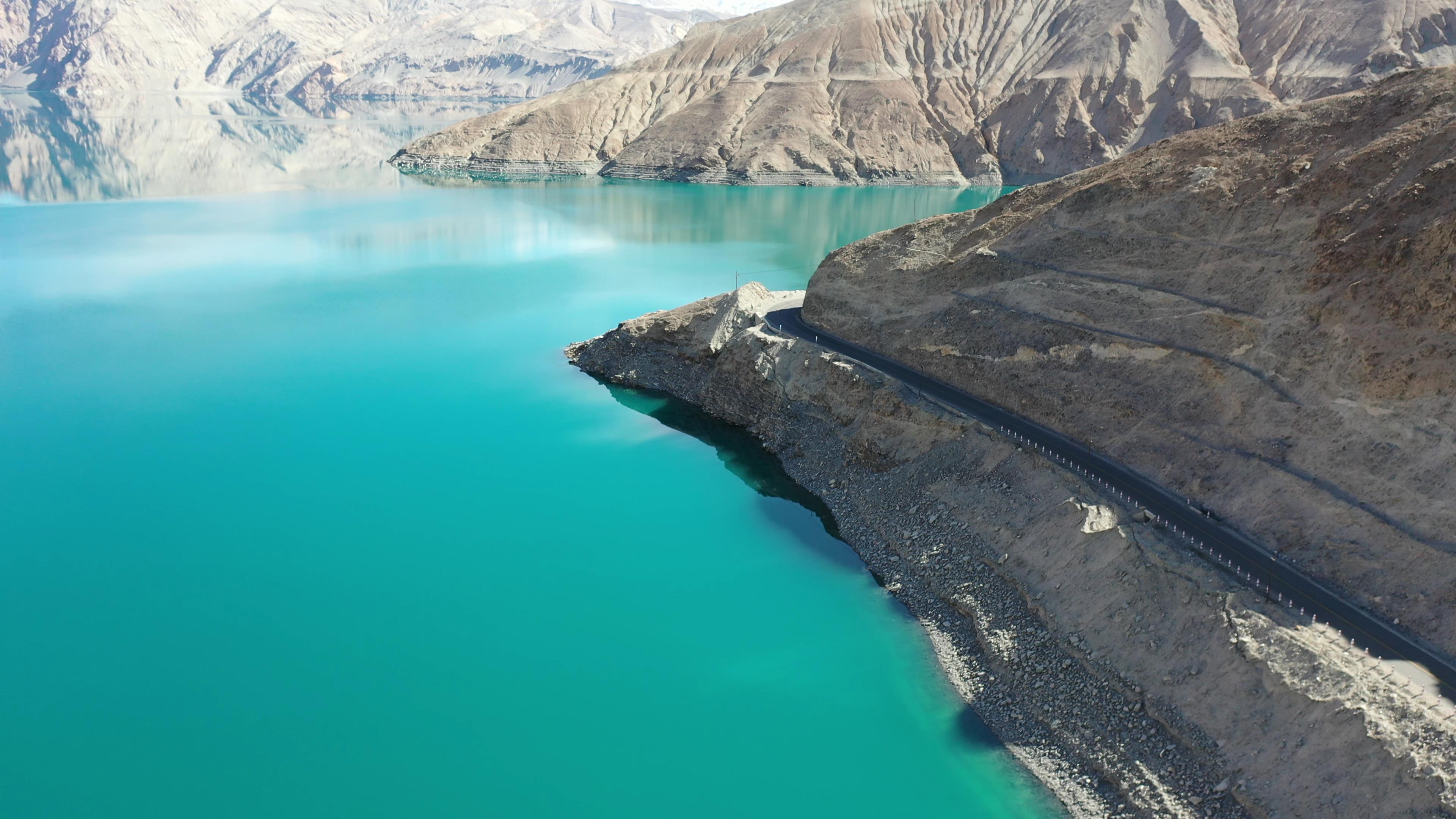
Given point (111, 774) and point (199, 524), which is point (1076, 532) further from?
point (199, 524)

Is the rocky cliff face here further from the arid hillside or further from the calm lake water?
the arid hillside

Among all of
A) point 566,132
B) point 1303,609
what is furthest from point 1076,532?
point 566,132

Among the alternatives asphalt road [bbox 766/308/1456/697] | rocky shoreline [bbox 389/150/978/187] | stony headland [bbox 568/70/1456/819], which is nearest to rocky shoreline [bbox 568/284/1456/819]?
stony headland [bbox 568/70/1456/819]

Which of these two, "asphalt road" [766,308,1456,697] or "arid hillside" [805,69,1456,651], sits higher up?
"arid hillside" [805,69,1456,651]

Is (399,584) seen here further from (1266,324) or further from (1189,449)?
(1266,324)

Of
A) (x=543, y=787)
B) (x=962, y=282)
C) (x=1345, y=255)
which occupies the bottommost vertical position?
(x=543, y=787)

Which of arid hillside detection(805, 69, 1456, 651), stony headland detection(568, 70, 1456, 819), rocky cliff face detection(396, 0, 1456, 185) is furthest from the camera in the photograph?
rocky cliff face detection(396, 0, 1456, 185)

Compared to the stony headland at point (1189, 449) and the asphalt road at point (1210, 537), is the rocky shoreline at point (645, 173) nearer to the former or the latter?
the stony headland at point (1189, 449)

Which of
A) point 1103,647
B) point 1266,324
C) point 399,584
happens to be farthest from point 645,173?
point 1103,647
